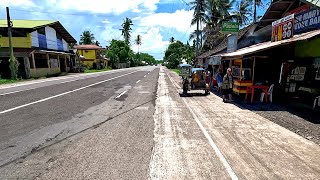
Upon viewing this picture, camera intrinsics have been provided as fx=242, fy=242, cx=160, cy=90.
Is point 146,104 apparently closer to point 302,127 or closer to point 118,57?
point 302,127

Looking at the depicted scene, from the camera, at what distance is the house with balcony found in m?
30.0

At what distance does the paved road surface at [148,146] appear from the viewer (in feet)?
14.5

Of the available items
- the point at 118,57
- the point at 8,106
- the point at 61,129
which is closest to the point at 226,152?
the point at 61,129

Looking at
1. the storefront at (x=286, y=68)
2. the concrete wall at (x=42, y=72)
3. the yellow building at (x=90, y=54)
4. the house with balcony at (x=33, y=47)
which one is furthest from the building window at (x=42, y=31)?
the yellow building at (x=90, y=54)

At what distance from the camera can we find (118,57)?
84.1m

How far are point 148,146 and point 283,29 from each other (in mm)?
10283

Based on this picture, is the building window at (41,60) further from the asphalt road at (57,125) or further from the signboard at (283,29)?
the signboard at (283,29)

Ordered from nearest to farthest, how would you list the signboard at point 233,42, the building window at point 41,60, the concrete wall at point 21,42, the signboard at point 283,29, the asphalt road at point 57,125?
the asphalt road at point 57,125 → the signboard at point 283,29 → the signboard at point 233,42 → the concrete wall at point 21,42 → the building window at point 41,60

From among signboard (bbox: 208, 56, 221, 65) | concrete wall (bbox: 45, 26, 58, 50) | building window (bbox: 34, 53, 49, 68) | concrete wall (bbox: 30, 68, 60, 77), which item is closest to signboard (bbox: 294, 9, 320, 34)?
signboard (bbox: 208, 56, 221, 65)

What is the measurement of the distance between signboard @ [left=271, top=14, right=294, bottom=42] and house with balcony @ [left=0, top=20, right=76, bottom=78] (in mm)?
27590

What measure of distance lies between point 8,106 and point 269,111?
1096 cm

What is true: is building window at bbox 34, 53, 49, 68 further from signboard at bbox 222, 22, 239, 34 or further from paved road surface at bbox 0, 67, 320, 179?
paved road surface at bbox 0, 67, 320, 179

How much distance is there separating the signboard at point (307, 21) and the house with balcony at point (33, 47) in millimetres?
28617

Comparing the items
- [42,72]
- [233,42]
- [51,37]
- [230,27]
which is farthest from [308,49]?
[51,37]
